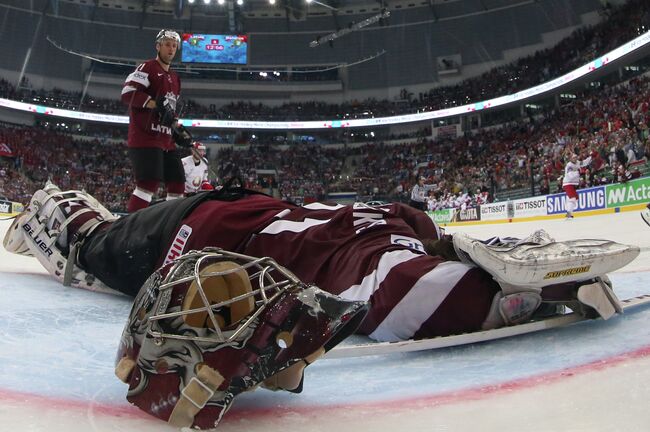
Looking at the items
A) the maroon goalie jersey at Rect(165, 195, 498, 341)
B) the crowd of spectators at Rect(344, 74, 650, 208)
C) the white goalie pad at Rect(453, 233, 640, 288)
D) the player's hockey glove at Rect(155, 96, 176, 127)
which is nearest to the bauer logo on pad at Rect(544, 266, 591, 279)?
the white goalie pad at Rect(453, 233, 640, 288)

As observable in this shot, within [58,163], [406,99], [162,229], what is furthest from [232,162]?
[162,229]

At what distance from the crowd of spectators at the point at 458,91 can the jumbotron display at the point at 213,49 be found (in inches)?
92.1

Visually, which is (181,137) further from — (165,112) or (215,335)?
(215,335)

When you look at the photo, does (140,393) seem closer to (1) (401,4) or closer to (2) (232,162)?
(2) (232,162)

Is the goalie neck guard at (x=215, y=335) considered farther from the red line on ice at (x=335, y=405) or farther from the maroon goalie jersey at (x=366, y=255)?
the maroon goalie jersey at (x=366, y=255)

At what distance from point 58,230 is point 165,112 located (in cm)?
151

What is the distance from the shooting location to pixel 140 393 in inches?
33.4

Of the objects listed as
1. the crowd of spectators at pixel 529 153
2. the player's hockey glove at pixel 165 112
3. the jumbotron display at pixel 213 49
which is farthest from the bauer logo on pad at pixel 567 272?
the jumbotron display at pixel 213 49

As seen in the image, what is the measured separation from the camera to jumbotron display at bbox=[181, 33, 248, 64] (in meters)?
26.4

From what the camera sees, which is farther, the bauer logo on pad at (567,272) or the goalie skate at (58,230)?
the goalie skate at (58,230)

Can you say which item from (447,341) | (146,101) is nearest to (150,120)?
(146,101)

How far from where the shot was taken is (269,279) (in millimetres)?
913

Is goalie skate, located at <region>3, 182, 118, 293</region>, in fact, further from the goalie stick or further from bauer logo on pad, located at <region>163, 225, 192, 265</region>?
the goalie stick

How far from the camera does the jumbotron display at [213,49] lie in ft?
86.5
